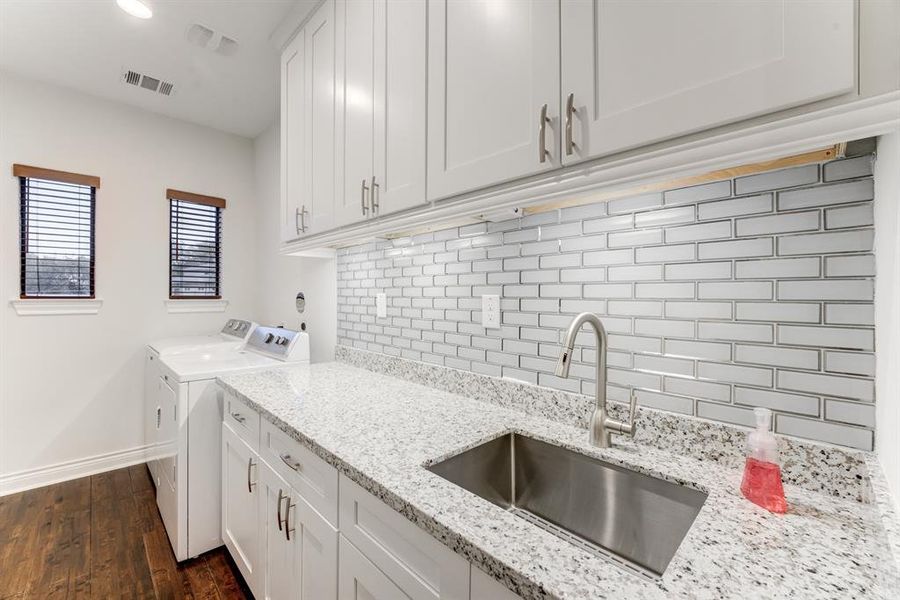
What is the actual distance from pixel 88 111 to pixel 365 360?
2813 mm

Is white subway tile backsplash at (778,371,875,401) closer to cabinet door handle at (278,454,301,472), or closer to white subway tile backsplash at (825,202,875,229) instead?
white subway tile backsplash at (825,202,875,229)

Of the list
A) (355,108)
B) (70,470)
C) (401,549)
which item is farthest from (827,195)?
(70,470)

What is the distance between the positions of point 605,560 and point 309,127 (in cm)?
197

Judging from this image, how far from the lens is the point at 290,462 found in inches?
49.4

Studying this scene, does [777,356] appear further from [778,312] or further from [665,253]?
[665,253]

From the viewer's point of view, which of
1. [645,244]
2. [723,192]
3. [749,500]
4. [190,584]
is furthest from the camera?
[190,584]

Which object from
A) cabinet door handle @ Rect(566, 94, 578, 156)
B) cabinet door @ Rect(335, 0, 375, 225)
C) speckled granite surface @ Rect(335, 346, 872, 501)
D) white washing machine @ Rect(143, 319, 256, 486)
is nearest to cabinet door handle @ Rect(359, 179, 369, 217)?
cabinet door @ Rect(335, 0, 375, 225)

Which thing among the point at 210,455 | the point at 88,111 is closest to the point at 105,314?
the point at 88,111

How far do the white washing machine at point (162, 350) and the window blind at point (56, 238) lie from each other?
671mm

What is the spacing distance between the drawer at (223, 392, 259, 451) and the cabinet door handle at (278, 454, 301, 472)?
0.29 m

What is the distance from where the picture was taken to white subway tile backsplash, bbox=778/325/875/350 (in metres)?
0.78

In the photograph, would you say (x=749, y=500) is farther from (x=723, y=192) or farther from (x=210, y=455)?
(x=210, y=455)

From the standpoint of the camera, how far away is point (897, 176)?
0.63 meters

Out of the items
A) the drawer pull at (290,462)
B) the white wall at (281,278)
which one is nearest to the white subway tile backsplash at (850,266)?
the drawer pull at (290,462)
